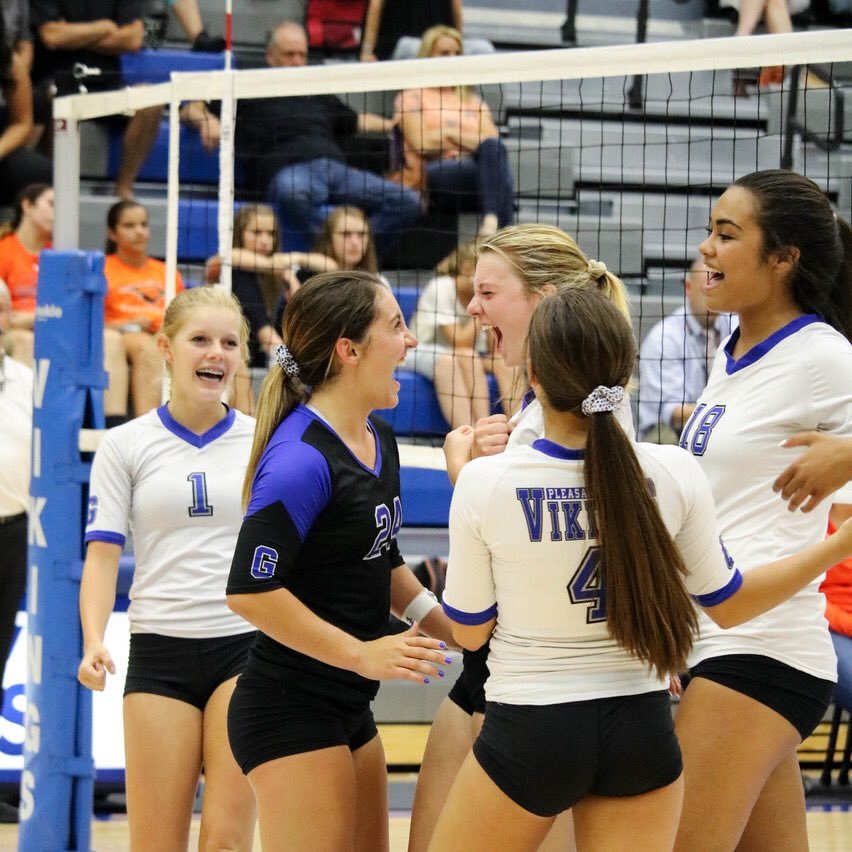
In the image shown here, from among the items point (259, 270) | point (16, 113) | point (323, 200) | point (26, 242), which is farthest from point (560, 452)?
point (16, 113)

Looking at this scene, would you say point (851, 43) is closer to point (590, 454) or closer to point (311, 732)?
point (590, 454)

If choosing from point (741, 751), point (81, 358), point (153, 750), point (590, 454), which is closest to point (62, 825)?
point (153, 750)

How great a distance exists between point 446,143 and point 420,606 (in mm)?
4988

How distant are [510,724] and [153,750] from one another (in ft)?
4.57

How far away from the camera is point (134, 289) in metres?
6.82

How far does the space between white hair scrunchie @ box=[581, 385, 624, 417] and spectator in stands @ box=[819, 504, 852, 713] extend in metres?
2.83

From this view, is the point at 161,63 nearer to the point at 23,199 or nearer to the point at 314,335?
the point at 23,199

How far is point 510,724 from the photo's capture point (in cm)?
220

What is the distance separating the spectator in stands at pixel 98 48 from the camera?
7957 millimetres

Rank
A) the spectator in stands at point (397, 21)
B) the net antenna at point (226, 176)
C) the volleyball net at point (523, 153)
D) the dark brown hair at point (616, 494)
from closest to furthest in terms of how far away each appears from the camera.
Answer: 1. the dark brown hair at point (616, 494)
2. the volleyball net at point (523, 153)
3. the net antenna at point (226, 176)
4. the spectator in stands at point (397, 21)

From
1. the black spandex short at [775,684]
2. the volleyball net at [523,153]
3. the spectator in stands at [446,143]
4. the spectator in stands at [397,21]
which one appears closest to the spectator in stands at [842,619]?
the volleyball net at [523,153]

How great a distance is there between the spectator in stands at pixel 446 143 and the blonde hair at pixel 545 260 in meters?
4.41

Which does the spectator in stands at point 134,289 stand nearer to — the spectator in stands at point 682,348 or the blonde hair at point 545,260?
the spectator in stands at point 682,348

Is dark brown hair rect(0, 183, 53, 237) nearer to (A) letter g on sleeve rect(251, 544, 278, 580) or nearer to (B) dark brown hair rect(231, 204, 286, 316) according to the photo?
(B) dark brown hair rect(231, 204, 286, 316)
